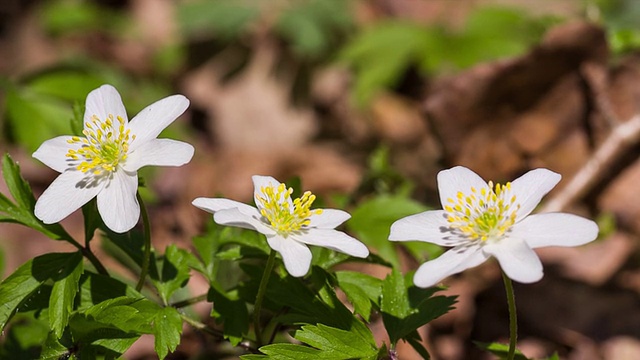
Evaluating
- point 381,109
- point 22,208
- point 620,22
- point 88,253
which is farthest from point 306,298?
point 620,22

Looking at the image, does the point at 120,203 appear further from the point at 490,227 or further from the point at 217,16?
the point at 217,16

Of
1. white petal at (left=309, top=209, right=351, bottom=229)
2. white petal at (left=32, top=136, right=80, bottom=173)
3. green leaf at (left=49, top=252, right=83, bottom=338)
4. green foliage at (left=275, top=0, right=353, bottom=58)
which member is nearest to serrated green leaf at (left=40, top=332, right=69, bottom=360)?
green leaf at (left=49, top=252, right=83, bottom=338)

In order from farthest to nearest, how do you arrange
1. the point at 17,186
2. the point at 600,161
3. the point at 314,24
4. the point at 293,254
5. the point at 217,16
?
the point at 217,16
the point at 314,24
the point at 600,161
the point at 17,186
the point at 293,254

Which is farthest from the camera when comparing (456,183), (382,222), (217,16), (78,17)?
(78,17)

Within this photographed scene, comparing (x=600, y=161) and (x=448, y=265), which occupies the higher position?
(x=600, y=161)

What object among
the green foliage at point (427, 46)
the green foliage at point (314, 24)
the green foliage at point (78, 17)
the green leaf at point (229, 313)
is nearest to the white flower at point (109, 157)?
the green leaf at point (229, 313)

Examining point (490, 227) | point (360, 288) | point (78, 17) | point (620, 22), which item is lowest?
point (360, 288)

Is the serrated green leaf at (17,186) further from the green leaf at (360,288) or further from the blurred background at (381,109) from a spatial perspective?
the green leaf at (360,288)
